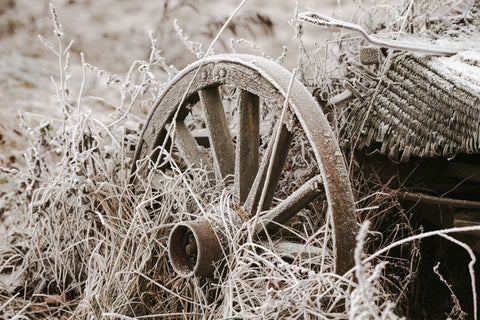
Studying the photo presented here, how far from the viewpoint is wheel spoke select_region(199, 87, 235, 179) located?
2.05 m

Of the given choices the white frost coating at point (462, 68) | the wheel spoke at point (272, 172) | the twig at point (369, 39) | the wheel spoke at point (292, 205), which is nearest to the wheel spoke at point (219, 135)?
the wheel spoke at point (272, 172)

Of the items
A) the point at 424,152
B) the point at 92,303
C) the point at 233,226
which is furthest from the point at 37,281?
the point at 424,152

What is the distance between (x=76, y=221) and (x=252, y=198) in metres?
1.08

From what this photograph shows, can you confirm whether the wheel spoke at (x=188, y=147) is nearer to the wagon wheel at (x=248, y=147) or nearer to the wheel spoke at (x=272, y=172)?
the wagon wheel at (x=248, y=147)

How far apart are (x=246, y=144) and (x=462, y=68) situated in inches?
34.0

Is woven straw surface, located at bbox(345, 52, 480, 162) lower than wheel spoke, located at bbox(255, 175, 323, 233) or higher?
higher

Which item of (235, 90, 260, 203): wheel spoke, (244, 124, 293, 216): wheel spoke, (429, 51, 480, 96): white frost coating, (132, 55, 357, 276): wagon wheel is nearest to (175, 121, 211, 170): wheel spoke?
(132, 55, 357, 276): wagon wheel

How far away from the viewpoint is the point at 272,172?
176cm

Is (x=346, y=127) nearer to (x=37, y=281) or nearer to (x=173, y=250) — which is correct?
(x=173, y=250)

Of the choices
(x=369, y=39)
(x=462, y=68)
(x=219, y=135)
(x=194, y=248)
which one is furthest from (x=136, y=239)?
(x=462, y=68)

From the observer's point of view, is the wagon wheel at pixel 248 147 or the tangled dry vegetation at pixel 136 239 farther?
the tangled dry vegetation at pixel 136 239

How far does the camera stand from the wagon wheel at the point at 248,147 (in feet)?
4.82

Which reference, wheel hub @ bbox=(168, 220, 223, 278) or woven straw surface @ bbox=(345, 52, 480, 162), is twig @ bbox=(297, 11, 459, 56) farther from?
wheel hub @ bbox=(168, 220, 223, 278)

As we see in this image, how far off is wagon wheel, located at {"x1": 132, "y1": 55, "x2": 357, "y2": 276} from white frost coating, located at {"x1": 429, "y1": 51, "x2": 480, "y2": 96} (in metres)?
0.53
